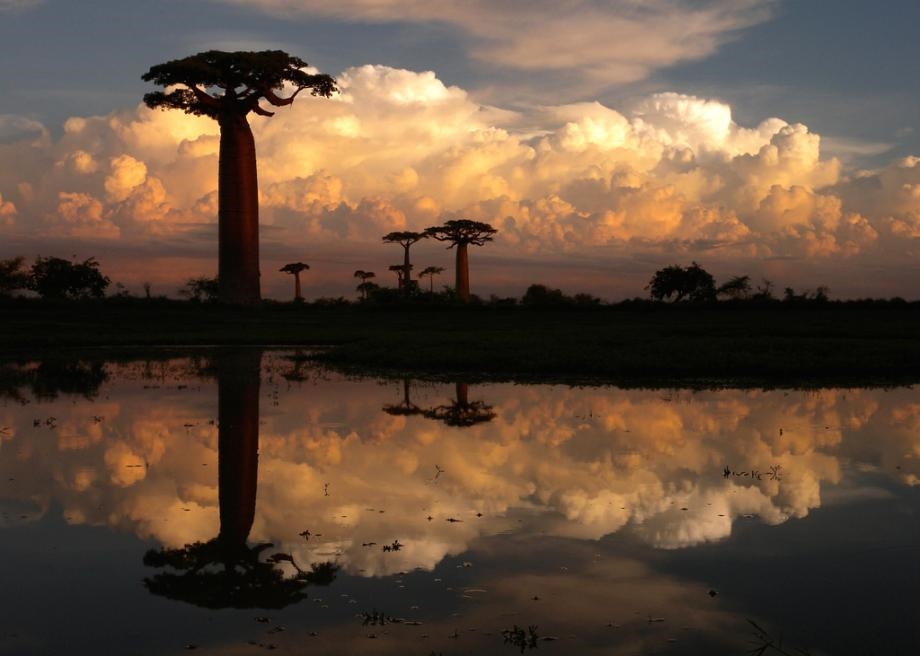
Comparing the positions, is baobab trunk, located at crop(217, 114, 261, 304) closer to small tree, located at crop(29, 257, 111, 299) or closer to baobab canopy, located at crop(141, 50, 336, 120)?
baobab canopy, located at crop(141, 50, 336, 120)

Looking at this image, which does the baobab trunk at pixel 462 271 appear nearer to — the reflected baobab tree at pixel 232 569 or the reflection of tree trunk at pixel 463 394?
the reflection of tree trunk at pixel 463 394

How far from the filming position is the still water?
5.82 m

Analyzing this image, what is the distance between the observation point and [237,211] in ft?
155

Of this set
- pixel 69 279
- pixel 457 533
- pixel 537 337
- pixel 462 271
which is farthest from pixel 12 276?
pixel 457 533

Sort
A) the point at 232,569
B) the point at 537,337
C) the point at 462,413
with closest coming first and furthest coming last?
the point at 232,569, the point at 462,413, the point at 537,337

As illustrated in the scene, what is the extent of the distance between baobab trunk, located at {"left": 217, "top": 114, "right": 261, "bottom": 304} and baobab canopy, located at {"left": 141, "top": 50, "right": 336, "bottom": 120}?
107 centimetres

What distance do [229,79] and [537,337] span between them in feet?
73.2

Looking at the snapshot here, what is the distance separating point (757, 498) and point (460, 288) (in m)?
62.1

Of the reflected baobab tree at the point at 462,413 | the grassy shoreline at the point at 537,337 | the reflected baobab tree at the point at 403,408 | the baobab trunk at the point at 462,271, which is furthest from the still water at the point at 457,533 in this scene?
the baobab trunk at the point at 462,271

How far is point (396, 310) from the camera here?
57.0 metres

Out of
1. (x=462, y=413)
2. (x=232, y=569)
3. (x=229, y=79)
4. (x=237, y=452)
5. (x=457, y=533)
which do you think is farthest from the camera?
(x=229, y=79)

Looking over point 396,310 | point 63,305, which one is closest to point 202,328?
point 63,305

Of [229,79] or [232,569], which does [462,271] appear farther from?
[232,569]

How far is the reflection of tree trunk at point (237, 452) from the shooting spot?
27.9ft
